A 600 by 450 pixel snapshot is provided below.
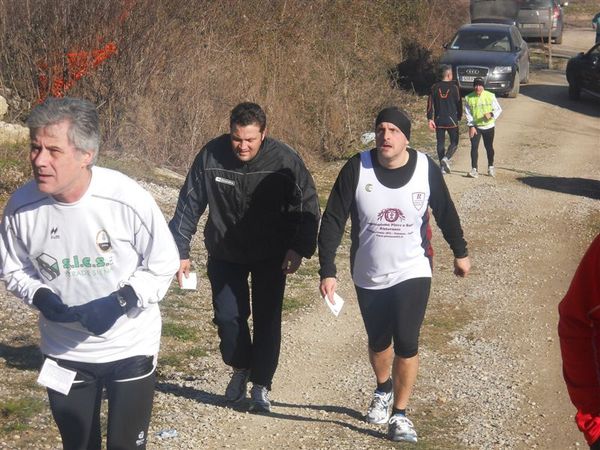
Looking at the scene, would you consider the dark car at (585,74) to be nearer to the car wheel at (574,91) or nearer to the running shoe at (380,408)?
the car wheel at (574,91)

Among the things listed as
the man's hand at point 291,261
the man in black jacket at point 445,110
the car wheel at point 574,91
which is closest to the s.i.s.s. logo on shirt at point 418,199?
the man's hand at point 291,261

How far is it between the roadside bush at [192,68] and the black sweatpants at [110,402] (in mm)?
10140

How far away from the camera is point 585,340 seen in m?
3.21

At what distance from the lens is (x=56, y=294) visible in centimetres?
404

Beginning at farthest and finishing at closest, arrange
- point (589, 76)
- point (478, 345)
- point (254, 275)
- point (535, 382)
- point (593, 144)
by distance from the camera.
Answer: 1. point (589, 76)
2. point (593, 144)
3. point (478, 345)
4. point (535, 382)
5. point (254, 275)

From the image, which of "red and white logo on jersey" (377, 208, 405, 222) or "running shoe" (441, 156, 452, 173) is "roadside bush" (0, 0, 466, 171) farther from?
"red and white logo on jersey" (377, 208, 405, 222)

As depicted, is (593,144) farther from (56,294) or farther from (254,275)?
(56,294)

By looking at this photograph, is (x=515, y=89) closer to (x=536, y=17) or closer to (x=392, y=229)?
(x=536, y=17)

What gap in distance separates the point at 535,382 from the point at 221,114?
Result: 28.7 ft

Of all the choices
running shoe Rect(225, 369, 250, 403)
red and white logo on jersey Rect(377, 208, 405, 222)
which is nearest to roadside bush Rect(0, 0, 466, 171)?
running shoe Rect(225, 369, 250, 403)

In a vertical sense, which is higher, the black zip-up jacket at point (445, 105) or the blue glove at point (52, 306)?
the blue glove at point (52, 306)

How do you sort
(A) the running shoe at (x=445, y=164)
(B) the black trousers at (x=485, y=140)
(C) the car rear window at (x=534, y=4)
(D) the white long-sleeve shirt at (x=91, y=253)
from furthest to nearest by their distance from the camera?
(C) the car rear window at (x=534, y=4) → (A) the running shoe at (x=445, y=164) → (B) the black trousers at (x=485, y=140) → (D) the white long-sleeve shirt at (x=91, y=253)

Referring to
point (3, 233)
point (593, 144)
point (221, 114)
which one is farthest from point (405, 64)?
point (3, 233)

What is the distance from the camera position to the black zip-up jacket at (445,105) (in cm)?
1761
